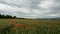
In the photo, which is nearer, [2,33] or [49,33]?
[49,33]

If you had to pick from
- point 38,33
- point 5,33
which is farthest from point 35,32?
point 5,33

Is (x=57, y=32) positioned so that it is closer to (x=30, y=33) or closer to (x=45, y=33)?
(x=45, y=33)

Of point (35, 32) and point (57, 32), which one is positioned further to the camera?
point (57, 32)

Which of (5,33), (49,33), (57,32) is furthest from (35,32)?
(5,33)

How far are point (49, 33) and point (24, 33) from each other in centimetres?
153

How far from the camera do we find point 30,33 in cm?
901

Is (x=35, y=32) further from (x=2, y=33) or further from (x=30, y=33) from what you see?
(x=2, y=33)

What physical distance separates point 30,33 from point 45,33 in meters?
0.97

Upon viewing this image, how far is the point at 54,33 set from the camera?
31.4 ft

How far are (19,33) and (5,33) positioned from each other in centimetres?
130

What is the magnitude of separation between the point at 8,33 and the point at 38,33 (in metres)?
2.02

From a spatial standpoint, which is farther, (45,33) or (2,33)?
(2,33)

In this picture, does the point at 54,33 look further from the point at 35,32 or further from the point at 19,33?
the point at 19,33

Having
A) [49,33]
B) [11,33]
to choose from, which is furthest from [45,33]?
[11,33]
